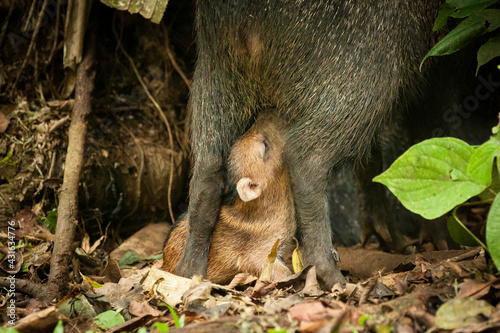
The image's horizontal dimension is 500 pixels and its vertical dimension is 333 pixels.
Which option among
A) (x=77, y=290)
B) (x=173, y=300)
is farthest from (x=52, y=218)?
(x=173, y=300)

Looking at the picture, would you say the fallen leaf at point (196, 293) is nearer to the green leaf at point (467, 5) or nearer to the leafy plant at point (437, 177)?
the leafy plant at point (437, 177)

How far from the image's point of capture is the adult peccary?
96.6 inches

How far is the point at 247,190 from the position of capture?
2668 mm

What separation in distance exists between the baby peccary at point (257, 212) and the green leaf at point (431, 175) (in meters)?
0.91

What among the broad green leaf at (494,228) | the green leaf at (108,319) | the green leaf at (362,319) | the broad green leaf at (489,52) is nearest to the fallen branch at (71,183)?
the green leaf at (108,319)

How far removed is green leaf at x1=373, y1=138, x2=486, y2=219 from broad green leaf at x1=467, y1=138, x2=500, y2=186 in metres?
0.03

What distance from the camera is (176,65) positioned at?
13.9 feet

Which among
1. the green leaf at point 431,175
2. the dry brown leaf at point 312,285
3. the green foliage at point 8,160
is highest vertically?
the green leaf at point 431,175

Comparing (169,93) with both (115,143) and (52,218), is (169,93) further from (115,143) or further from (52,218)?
(52,218)

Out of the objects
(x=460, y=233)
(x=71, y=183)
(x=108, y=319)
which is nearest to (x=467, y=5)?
(x=460, y=233)

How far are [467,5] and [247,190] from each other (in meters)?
1.37

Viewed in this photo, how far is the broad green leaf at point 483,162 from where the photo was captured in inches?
70.9

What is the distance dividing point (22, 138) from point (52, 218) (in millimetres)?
611

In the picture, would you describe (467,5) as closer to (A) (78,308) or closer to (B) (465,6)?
(B) (465,6)
